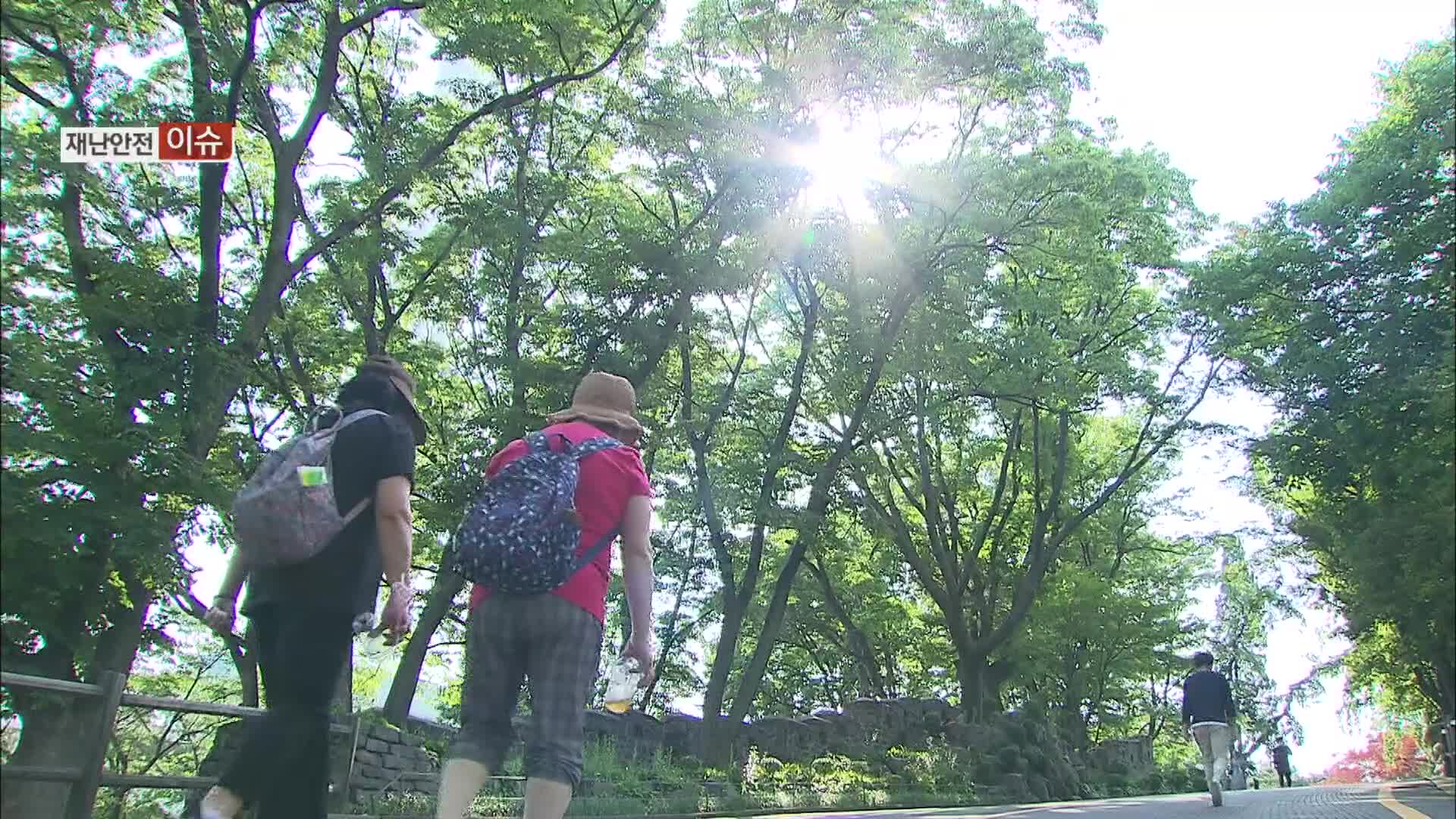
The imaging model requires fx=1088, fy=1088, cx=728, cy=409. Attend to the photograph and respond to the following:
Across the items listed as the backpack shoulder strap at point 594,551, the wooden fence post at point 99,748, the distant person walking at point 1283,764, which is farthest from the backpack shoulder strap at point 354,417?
the distant person walking at point 1283,764

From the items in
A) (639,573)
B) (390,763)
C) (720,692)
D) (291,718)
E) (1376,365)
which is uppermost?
(1376,365)

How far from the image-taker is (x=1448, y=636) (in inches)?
170

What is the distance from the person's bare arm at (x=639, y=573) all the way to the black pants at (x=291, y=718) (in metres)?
0.87

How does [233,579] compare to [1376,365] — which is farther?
[1376,365]

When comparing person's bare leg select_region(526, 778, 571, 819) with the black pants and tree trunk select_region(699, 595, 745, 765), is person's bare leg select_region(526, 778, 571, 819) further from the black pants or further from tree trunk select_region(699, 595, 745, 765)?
tree trunk select_region(699, 595, 745, 765)

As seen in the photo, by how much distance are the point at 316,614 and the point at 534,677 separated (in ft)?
2.24

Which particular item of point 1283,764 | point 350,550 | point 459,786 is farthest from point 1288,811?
point 1283,764

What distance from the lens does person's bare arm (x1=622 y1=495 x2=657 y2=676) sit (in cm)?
347

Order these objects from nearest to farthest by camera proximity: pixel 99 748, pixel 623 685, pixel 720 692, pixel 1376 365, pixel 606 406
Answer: pixel 623 685 < pixel 606 406 < pixel 99 748 < pixel 1376 365 < pixel 720 692

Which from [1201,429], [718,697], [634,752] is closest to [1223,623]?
[1201,429]

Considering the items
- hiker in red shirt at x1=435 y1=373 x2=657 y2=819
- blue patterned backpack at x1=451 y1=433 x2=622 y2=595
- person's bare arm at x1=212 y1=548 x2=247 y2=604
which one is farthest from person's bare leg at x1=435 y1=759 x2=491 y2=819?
person's bare arm at x1=212 y1=548 x2=247 y2=604

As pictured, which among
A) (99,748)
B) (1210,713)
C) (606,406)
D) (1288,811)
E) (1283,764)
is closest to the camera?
(606,406)

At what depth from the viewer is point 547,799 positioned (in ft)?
10.4

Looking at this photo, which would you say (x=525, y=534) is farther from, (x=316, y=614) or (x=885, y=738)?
(x=885, y=738)
